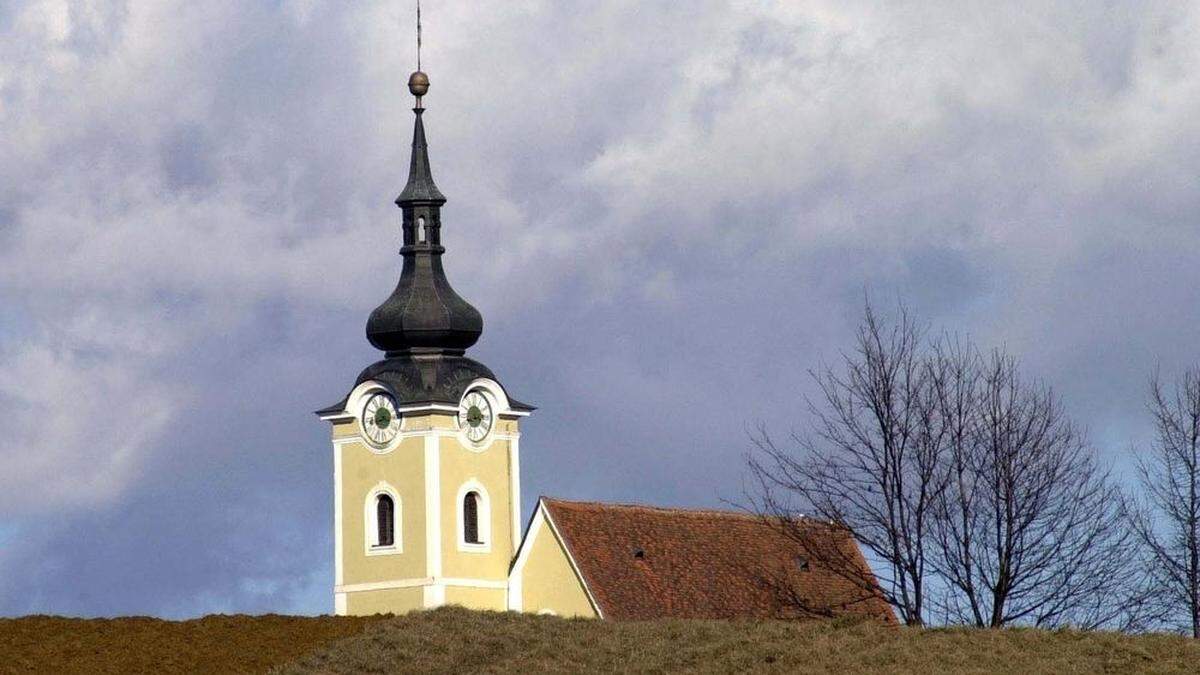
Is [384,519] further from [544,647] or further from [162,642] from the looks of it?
[544,647]

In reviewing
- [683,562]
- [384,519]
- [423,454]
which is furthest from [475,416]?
[683,562]

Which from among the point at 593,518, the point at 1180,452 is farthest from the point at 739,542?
the point at 1180,452

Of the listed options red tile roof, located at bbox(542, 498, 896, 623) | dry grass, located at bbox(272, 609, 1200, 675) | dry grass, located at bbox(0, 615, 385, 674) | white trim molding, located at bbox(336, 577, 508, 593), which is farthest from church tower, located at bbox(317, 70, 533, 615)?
dry grass, located at bbox(272, 609, 1200, 675)

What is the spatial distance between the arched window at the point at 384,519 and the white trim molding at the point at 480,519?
1.55 metres

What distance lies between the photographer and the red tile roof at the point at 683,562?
6994cm

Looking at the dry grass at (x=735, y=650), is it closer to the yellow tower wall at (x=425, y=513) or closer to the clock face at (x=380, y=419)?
the yellow tower wall at (x=425, y=513)

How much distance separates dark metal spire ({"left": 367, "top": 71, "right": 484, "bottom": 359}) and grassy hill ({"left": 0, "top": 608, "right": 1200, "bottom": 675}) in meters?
25.8

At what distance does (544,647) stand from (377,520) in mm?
29402

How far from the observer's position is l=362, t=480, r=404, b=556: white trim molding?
74.1 m

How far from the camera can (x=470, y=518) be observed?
74.6m

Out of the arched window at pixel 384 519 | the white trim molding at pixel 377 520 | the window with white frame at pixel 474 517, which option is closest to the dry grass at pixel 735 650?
the window with white frame at pixel 474 517

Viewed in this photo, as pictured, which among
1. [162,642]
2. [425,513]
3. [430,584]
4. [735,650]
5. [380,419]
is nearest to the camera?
[735,650]

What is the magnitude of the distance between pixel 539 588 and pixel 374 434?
546 centimetres

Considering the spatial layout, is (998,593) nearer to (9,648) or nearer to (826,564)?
(826,564)
